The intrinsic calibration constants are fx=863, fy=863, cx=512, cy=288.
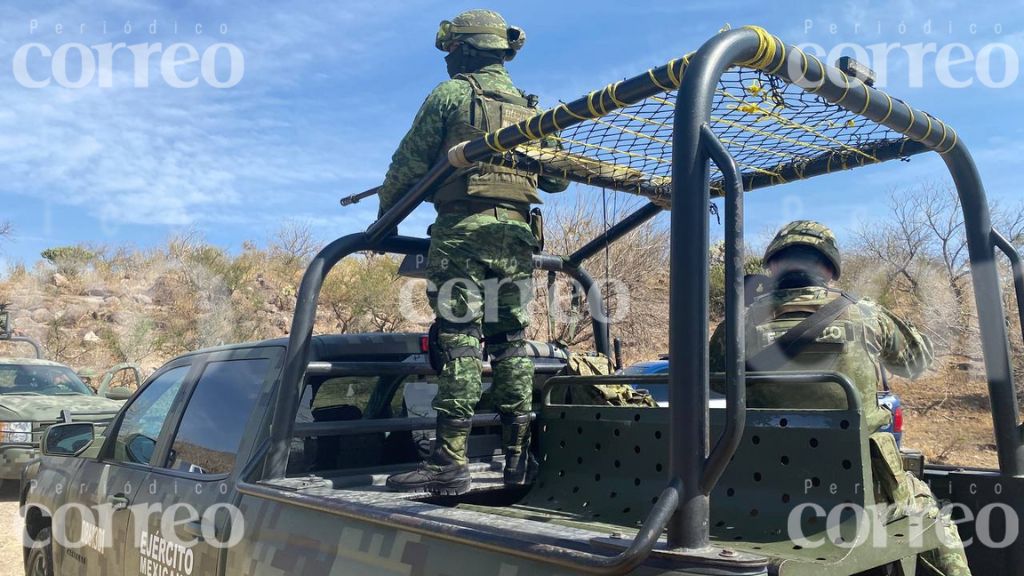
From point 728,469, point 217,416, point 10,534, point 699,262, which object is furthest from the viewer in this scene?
point 10,534

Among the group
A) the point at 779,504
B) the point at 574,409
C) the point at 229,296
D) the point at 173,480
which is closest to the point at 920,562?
the point at 779,504

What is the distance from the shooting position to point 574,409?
3.27m

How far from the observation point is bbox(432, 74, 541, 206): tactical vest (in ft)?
11.0

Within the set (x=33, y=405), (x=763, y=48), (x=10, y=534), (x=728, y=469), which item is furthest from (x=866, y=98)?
(x=33, y=405)

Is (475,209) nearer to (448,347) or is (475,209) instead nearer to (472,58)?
(448,347)

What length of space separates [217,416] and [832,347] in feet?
7.58

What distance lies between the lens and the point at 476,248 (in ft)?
11.0

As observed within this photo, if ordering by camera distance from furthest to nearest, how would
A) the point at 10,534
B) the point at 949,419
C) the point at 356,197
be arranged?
the point at 949,419
the point at 10,534
the point at 356,197

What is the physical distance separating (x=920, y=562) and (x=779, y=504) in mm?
718

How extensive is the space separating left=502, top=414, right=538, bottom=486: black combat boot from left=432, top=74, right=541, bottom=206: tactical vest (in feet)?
2.86

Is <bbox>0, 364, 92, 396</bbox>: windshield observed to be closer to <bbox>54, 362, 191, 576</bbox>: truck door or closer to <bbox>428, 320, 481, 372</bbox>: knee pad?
<bbox>54, 362, 191, 576</bbox>: truck door

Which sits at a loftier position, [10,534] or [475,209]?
[475,209]

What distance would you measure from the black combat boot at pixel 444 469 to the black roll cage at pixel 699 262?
0.44 metres

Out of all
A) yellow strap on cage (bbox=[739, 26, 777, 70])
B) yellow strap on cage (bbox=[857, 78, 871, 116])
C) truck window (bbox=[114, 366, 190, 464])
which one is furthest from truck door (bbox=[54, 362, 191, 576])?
yellow strap on cage (bbox=[857, 78, 871, 116])
